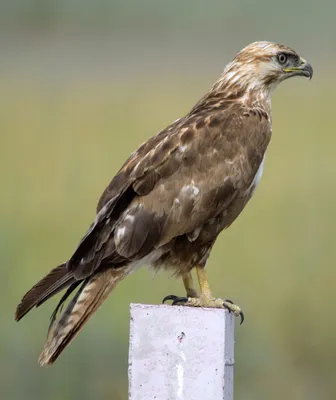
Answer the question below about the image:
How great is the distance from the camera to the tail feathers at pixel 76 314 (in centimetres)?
429

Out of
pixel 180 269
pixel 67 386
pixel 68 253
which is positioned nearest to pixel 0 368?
pixel 67 386

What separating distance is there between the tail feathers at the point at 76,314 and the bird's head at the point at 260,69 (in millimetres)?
1091

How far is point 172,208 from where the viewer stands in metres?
4.63

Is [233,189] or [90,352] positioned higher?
[233,189]

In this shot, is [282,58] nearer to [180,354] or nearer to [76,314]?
[76,314]

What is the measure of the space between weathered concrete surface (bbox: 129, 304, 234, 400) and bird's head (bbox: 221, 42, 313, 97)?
4.57ft

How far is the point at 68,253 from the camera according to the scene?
27.0ft

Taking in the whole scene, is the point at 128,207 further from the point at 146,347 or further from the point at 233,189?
the point at 146,347

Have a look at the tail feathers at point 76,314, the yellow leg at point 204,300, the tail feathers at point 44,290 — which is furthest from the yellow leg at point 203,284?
the tail feathers at point 44,290

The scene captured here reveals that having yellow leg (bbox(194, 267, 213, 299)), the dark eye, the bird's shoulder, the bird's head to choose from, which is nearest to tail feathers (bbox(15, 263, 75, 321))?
the bird's shoulder

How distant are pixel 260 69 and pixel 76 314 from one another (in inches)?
55.0

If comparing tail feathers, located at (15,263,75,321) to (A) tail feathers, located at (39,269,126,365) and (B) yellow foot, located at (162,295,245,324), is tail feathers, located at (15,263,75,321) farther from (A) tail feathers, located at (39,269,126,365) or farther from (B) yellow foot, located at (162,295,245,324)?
(B) yellow foot, located at (162,295,245,324)

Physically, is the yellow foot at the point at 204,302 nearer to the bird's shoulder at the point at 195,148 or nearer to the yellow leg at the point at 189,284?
the yellow leg at the point at 189,284

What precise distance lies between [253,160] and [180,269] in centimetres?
52
